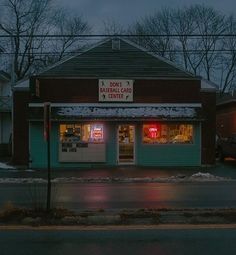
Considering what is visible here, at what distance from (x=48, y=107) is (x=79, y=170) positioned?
54.0 ft

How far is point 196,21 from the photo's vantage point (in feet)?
213

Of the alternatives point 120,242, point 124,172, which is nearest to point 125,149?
point 124,172

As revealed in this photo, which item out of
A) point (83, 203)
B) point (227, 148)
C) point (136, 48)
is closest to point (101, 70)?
point (136, 48)

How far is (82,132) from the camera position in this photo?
3047 cm

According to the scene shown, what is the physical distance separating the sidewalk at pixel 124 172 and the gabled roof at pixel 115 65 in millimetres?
4957

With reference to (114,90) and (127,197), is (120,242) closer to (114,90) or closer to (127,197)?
(127,197)

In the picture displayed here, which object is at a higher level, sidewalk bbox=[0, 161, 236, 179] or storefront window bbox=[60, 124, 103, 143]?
storefront window bbox=[60, 124, 103, 143]

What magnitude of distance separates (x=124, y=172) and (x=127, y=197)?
441 inches

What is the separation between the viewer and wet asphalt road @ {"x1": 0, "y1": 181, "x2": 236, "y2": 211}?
14211 millimetres

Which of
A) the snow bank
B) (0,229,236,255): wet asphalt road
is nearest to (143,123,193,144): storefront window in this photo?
the snow bank

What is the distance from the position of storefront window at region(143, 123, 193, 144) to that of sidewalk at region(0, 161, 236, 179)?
173cm

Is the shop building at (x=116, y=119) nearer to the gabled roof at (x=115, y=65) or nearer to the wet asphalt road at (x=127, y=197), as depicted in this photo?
the gabled roof at (x=115, y=65)

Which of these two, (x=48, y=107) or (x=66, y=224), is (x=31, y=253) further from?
(x=48, y=107)

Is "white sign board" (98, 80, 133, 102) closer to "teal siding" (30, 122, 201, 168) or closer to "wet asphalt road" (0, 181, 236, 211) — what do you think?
"teal siding" (30, 122, 201, 168)
